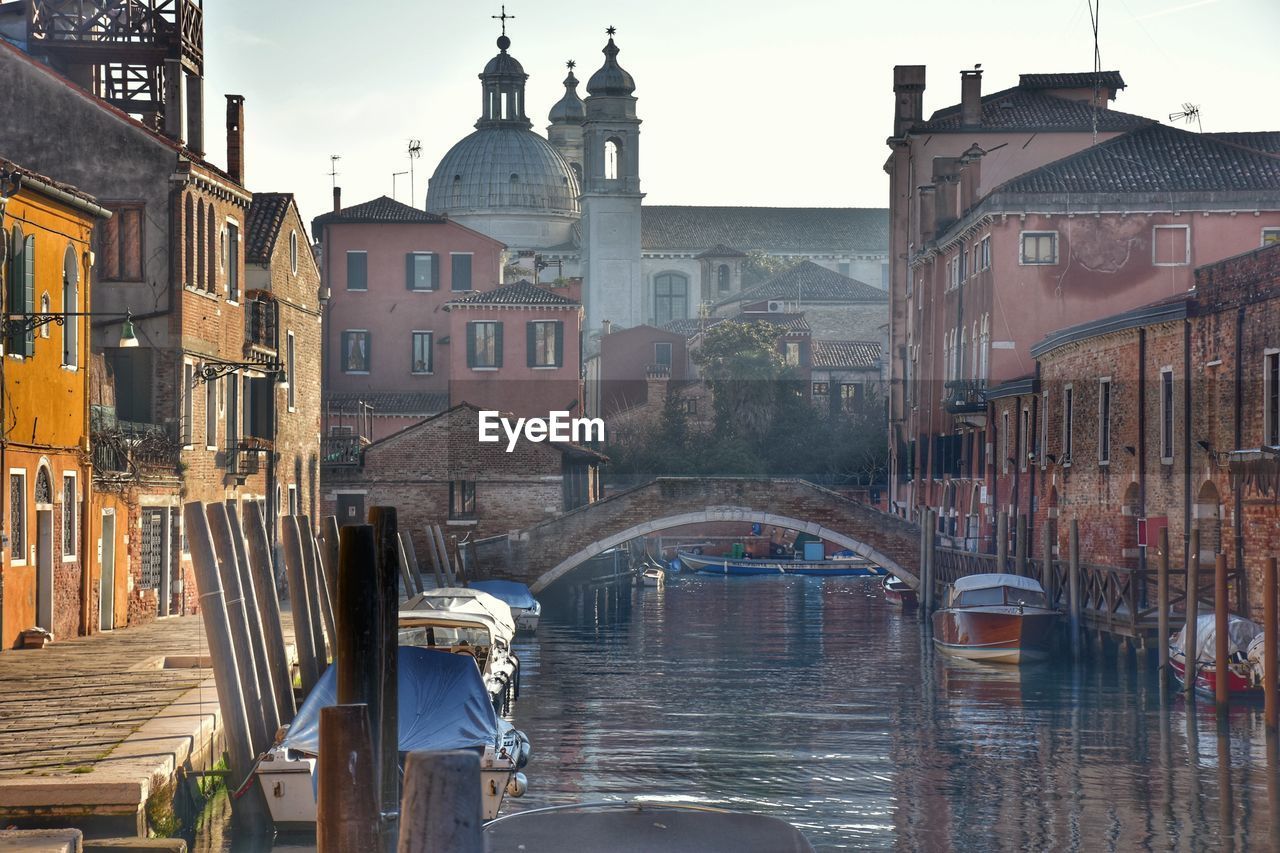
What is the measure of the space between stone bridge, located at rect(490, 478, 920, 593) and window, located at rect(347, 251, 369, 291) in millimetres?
12834

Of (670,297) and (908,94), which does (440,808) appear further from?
(670,297)

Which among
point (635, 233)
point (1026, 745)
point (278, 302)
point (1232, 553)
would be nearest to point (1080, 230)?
point (1232, 553)

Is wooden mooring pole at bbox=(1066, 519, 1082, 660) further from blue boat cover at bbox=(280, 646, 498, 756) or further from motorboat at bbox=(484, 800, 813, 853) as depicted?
motorboat at bbox=(484, 800, 813, 853)

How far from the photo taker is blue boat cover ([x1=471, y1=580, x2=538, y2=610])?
33.5 meters

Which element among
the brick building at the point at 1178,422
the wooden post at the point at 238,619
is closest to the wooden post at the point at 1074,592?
the brick building at the point at 1178,422

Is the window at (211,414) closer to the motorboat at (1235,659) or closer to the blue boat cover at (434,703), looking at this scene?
the blue boat cover at (434,703)

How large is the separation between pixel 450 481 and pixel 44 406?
65.0 ft

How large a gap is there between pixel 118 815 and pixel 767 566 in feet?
137

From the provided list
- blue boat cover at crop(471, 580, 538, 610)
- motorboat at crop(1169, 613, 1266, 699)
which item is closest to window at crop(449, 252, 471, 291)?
blue boat cover at crop(471, 580, 538, 610)

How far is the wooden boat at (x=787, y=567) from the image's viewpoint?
52.2 m

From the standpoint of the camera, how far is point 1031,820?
593 inches

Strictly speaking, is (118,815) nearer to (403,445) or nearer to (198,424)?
(198,424)

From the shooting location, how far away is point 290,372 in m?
31.6

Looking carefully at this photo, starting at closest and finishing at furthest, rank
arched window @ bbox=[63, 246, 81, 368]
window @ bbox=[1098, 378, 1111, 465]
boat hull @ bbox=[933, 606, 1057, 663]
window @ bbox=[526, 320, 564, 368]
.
Result: 1. arched window @ bbox=[63, 246, 81, 368]
2. boat hull @ bbox=[933, 606, 1057, 663]
3. window @ bbox=[1098, 378, 1111, 465]
4. window @ bbox=[526, 320, 564, 368]
